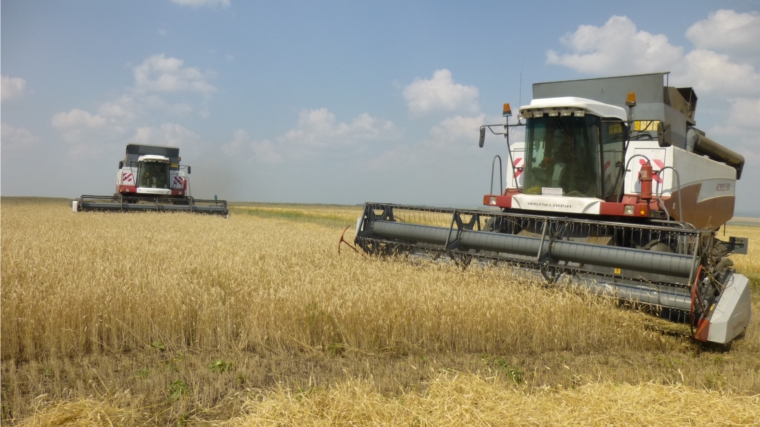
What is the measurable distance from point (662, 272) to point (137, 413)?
161 inches

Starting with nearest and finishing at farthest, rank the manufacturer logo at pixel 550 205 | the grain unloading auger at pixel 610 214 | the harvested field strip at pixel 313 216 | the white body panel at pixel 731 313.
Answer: the white body panel at pixel 731 313
the grain unloading auger at pixel 610 214
the manufacturer logo at pixel 550 205
the harvested field strip at pixel 313 216

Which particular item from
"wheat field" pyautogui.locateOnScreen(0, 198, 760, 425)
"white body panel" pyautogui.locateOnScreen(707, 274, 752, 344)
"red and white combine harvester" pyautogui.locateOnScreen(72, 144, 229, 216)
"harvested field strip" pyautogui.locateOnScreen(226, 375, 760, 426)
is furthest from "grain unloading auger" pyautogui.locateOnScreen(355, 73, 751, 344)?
"red and white combine harvester" pyautogui.locateOnScreen(72, 144, 229, 216)

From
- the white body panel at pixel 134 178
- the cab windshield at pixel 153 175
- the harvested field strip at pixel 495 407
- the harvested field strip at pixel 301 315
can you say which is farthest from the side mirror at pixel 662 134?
the cab windshield at pixel 153 175

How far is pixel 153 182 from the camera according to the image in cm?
2088

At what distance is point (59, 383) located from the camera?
331 cm

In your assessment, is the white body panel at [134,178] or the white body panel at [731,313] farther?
the white body panel at [134,178]

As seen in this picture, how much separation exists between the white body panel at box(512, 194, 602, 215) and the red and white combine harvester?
14.6 metres

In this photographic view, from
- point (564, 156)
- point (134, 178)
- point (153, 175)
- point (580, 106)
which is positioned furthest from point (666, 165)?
point (134, 178)

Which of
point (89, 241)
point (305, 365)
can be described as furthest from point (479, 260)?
point (89, 241)

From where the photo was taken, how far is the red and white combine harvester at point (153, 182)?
2009 centimetres

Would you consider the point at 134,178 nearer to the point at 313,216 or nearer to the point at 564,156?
the point at 313,216

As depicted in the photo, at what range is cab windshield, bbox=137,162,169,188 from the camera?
2067cm

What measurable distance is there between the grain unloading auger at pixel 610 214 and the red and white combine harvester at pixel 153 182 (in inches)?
562

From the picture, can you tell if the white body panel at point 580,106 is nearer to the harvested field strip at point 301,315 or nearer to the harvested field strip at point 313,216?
the harvested field strip at point 301,315
